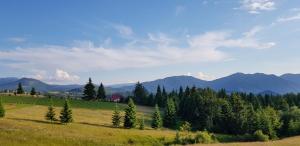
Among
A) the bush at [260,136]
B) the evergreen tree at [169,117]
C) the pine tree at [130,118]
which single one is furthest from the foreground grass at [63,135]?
the bush at [260,136]

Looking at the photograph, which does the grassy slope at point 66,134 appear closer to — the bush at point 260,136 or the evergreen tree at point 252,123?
the bush at point 260,136

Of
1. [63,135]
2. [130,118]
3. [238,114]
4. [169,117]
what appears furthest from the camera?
[169,117]

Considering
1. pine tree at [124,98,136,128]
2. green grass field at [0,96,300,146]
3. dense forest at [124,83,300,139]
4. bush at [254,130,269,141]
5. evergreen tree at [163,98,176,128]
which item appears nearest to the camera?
green grass field at [0,96,300,146]

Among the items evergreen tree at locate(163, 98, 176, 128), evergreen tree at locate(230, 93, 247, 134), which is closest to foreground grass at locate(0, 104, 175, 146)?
evergreen tree at locate(163, 98, 176, 128)

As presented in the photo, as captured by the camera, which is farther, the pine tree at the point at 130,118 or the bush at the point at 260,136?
the bush at the point at 260,136

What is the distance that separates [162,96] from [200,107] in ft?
159

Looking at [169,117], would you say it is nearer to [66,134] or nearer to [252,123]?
[252,123]

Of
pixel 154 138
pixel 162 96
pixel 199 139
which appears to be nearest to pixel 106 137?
pixel 154 138

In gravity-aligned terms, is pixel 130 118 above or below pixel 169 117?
above

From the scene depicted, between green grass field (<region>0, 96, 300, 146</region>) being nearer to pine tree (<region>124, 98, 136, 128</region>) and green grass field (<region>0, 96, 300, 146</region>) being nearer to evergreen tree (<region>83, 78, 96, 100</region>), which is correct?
pine tree (<region>124, 98, 136, 128</region>)

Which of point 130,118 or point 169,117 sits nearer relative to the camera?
point 130,118

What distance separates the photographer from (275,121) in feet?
415

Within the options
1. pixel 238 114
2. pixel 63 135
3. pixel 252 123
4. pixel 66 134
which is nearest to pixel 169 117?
pixel 238 114

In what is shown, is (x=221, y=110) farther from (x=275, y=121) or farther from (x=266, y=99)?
(x=266, y=99)
